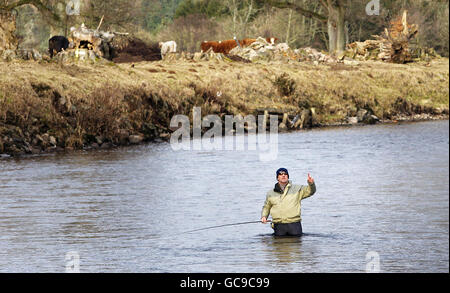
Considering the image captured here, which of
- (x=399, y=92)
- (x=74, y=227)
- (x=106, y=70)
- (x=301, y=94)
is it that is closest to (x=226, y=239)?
(x=74, y=227)

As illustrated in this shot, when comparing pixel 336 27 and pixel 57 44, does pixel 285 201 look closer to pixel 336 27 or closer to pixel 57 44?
pixel 57 44

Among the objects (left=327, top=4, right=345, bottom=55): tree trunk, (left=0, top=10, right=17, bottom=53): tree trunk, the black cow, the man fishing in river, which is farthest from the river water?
(left=327, top=4, right=345, bottom=55): tree trunk

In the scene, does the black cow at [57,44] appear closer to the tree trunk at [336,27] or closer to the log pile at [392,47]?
the log pile at [392,47]

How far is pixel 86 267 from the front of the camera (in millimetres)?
12969

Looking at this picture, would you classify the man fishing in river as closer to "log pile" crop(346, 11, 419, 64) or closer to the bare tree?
"log pile" crop(346, 11, 419, 64)

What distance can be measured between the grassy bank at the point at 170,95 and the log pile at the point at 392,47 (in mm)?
1819

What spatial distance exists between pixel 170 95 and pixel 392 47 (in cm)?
2180

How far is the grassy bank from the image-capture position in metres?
30.7

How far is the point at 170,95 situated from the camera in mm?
36656

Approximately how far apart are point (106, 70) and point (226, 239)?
2311cm

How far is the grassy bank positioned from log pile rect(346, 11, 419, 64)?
182cm

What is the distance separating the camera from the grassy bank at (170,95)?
101ft

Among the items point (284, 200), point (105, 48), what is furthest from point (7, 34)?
point (284, 200)

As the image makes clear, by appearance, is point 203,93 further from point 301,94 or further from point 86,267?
point 86,267
